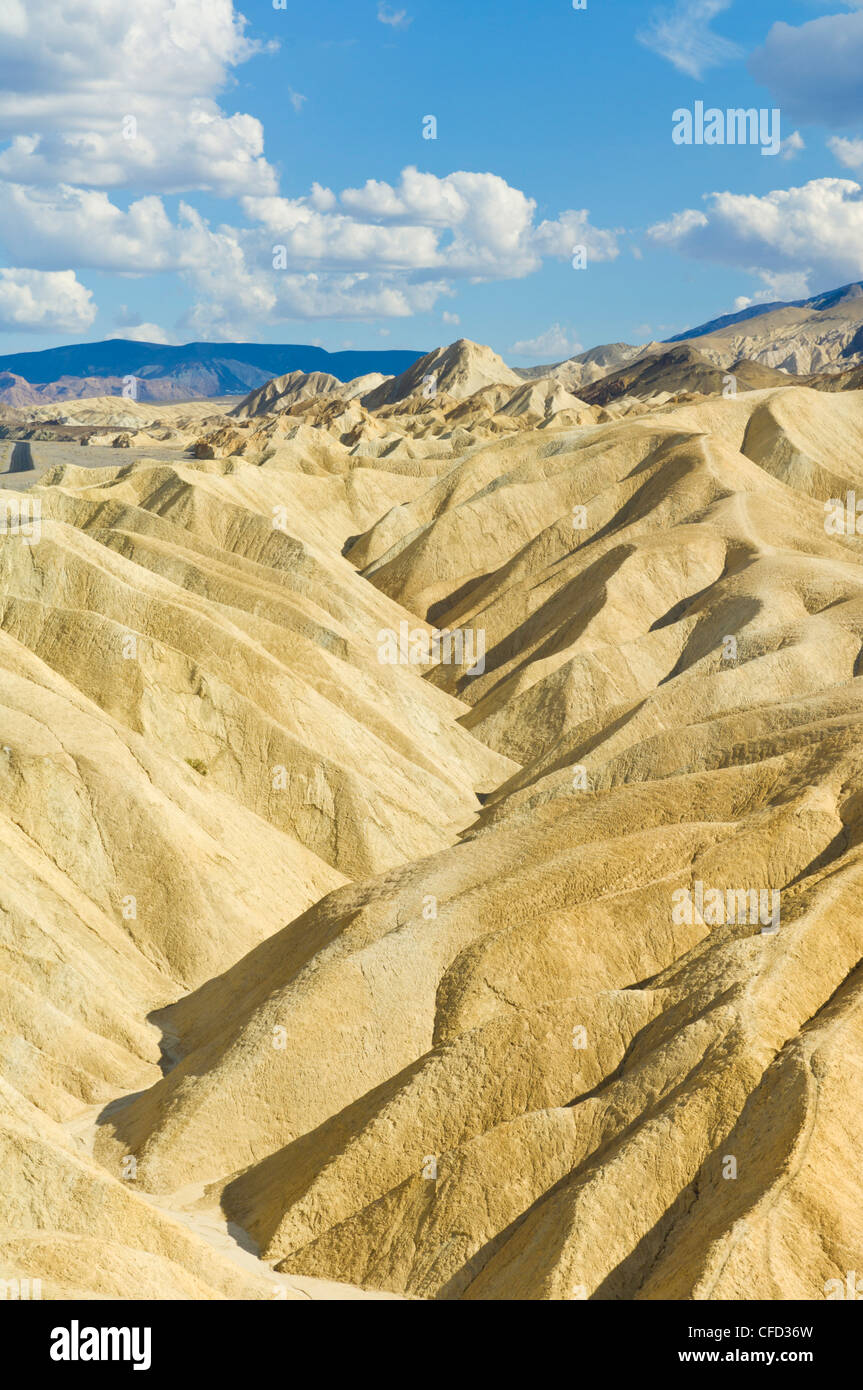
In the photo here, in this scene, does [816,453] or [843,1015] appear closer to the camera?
[843,1015]

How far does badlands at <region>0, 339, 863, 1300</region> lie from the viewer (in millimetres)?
19016

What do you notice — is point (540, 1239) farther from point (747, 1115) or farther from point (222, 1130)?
point (222, 1130)

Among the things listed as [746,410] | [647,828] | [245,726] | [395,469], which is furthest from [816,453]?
[647,828]

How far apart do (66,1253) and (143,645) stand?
1018 inches

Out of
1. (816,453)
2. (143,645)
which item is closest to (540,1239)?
(143,645)

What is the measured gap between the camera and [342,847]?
40.4 meters

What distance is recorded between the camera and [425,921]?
1088 inches

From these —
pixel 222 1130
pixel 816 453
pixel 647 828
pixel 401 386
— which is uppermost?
pixel 401 386

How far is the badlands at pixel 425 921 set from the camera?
19016 mm

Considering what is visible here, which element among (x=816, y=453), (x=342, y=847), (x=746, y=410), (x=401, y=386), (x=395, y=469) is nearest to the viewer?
(x=342, y=847)

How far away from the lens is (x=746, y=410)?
266 ft

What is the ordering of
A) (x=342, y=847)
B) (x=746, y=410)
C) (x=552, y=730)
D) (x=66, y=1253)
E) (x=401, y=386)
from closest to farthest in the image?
1. (x=66, y=1253)
2. (x=342, y=847)
3. (x=552, y=730)
4. (x=746, y=410)
5. (x=401, y=386)

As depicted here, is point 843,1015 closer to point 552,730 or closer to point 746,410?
point 552,730

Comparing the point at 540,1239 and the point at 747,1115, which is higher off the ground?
the point at 747,1115
